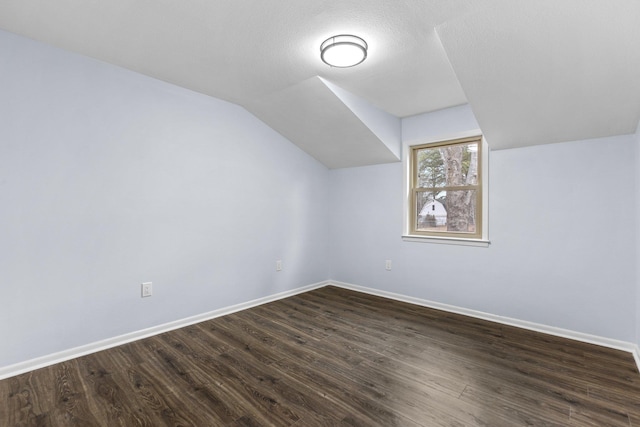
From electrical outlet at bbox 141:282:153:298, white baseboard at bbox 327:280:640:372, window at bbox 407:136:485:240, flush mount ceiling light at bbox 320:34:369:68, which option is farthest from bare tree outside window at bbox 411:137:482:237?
electrical outlet at bbox 141:282:153:298

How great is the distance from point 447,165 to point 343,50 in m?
2.08

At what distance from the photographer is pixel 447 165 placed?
3.61 metres

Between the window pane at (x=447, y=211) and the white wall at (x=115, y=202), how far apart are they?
1.93 metres

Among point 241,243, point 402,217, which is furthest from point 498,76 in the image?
point 241,243

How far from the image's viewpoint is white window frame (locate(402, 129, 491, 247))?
319 centimetres

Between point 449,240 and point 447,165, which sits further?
point 447,165

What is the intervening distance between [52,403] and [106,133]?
1.94 meters

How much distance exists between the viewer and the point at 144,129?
2.74 m

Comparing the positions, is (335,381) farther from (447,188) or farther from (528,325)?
(447,188)

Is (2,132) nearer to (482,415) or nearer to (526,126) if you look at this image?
(482,415)

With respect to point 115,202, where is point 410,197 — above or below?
above

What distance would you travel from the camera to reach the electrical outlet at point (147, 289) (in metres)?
2.74

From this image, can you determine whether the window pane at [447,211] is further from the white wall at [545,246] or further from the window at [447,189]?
the white wall at [545,246]

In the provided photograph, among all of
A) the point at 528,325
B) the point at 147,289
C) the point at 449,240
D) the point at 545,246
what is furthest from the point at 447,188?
the point at 147,289
